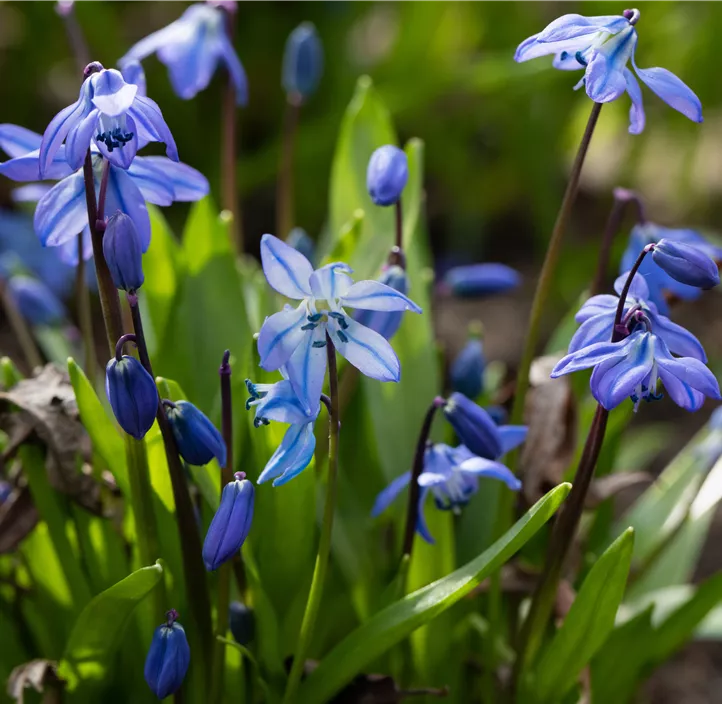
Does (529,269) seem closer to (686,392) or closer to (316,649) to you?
(316,649)

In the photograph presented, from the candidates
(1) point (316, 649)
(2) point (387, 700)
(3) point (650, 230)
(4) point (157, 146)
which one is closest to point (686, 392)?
(3) point (650, 230)

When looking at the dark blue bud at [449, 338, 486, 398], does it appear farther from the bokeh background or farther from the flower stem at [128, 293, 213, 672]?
the bokeh background

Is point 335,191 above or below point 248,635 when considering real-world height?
above

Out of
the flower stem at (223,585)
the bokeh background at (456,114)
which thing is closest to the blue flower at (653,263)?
the flower stem at (223,585)

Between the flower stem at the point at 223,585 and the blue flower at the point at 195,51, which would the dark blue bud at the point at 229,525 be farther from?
the blue flower at the point at 195,51

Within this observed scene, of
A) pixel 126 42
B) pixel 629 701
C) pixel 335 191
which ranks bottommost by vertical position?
pixel 629 701

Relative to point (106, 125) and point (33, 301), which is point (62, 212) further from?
point (33, 301)

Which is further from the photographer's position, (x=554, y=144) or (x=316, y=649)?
(x=554, y=144)

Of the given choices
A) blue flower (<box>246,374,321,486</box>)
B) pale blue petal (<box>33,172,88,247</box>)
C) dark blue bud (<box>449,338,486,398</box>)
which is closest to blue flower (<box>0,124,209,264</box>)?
pale blue petal (<box>33,172,88,247</box>)
